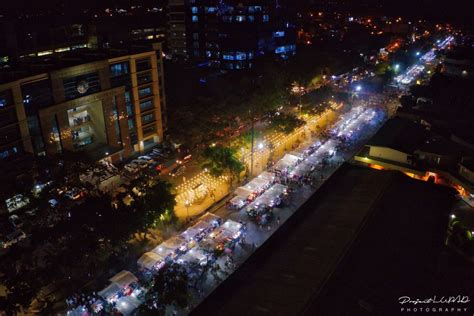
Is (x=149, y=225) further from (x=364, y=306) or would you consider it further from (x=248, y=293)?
(x=364, y=306)

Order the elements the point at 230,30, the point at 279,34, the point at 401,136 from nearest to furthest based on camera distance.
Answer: the point at 401,136 < the point at 230,30 < the point at 279,34

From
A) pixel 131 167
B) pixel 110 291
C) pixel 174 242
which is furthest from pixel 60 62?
pixel 110 291

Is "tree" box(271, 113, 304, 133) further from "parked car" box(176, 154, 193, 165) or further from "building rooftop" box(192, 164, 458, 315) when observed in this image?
"building rooftop" box(192, 164, 458, 315)

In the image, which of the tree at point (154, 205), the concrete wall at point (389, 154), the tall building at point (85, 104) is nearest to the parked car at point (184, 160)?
the tall building at point (85, 104)

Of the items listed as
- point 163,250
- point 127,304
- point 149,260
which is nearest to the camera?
point 127,304

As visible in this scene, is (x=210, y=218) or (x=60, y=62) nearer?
(x=210, y=218)

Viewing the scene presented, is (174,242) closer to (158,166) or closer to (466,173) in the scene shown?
(158,166)
